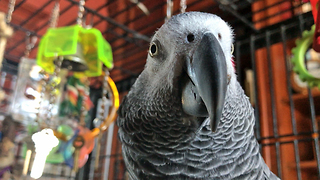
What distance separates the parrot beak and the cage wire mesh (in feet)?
2.84

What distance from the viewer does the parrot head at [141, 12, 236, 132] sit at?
1.44 ft

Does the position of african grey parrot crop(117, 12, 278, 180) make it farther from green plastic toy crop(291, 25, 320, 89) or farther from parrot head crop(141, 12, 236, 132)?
green plastic toy crop(291, 25, 320, 89)

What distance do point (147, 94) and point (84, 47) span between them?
28.1 inches

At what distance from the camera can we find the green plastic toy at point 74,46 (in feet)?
3.40

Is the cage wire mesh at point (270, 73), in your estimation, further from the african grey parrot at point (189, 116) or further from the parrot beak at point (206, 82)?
the parrot beak at point (206, 82)

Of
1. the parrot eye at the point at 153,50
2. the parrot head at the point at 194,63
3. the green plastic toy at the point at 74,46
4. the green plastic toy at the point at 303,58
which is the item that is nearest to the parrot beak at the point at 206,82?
the parrot head at the point at 194,63

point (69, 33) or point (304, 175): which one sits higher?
point (69, 33)

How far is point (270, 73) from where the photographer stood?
131 cm

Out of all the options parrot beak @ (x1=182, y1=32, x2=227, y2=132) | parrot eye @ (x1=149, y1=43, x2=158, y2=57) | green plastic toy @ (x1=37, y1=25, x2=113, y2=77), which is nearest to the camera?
parrot beak @ (x1=182, y1=32, x2=227, y2=132)

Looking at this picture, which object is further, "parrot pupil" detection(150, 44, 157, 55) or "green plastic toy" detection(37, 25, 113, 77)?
"green plastic toy" detection(37, 25, 113, 77)

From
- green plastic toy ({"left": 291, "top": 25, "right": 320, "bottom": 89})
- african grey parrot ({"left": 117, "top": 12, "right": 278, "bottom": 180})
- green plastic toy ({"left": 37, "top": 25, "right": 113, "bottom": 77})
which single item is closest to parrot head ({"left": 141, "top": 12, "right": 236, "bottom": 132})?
african grey parrot ({"left": 117, "top": 12, "right": 278, "bottom": 180})

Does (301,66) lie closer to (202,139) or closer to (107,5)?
(202,139)

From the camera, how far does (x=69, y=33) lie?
3.46ft

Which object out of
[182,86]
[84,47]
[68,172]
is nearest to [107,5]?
[84,47]
